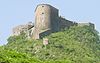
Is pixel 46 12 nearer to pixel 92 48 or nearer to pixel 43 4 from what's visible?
pixel 43 4

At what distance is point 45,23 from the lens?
74625mm

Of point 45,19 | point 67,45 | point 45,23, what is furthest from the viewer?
point 45,19

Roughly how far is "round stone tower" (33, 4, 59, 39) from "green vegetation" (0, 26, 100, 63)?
1.72 metres

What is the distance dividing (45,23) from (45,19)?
0.90m

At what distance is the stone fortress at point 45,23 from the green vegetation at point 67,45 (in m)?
1.16

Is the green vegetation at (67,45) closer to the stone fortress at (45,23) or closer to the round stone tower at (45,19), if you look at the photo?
the stone fortress at (45,23)

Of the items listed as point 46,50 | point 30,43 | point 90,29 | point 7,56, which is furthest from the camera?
point 90,29

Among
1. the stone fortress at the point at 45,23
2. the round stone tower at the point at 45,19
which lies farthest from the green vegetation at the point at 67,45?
the round stone tower at the point at 45,19

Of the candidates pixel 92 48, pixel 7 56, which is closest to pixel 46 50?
pixel 92 48

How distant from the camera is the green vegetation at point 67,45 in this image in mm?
60162

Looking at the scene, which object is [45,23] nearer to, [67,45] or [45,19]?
[45,19]

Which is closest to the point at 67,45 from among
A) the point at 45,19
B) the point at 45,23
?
the point at 45,23

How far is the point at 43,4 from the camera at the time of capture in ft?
251

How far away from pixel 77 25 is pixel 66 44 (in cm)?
979
